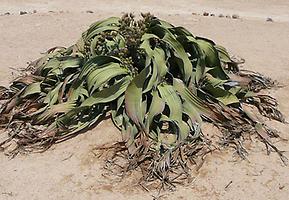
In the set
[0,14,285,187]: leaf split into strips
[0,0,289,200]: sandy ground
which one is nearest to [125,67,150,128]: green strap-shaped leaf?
[0,14,285,187]: leaf split into strips

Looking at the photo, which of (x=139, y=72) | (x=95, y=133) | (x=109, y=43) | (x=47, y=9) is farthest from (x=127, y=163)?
(x=47, y=9)

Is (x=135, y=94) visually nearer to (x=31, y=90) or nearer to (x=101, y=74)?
(x=101, y=74)

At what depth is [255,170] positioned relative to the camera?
12.8 feet

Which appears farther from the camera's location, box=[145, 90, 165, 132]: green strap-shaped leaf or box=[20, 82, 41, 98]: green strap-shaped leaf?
box=[20, 82, 41, 98]: green strap-shaped leaf

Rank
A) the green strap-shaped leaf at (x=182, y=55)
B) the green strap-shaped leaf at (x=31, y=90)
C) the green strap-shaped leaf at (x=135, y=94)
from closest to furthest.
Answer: the green strap-shaped leaf at (x=135, y=94), the green strap-shaped leaf at (x=182, y=55), the green strap-shaped leaf at (x=31, y=90)

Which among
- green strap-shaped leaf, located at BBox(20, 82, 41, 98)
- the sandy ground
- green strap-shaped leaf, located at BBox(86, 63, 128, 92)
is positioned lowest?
the sandy ground

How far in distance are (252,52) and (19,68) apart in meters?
2.59

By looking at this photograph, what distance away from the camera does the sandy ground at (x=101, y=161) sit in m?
3.65

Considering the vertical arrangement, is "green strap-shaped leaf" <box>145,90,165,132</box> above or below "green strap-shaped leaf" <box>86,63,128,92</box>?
below

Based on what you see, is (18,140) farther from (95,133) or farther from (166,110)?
(166,110)

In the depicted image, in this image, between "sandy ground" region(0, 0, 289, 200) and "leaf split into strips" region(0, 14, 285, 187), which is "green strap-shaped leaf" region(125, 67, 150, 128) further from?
"sandy ground" region(0, 0, 289, 200)

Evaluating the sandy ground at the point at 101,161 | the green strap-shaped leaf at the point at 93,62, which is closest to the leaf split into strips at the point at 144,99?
the green strap-shaped leaf at the point at 93,62

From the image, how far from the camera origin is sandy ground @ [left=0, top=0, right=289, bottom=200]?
365cm

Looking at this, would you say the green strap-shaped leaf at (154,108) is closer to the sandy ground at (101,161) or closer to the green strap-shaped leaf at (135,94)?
the green strap-shaped leaf at (135,94)
